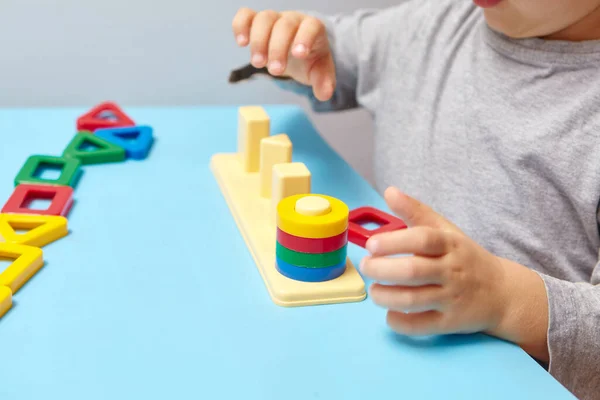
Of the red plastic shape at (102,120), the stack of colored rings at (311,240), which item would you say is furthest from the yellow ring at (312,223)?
the red plastic shape at (102,120)

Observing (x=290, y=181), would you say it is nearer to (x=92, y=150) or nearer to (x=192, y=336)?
(x=192, y=336)

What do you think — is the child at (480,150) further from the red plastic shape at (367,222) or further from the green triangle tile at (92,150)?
the green triangle tile at (92,150)

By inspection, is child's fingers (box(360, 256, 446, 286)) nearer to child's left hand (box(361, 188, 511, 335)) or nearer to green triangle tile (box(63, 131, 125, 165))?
child's left hand (box(361, 188, 511, 335))

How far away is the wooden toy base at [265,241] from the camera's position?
467 mm

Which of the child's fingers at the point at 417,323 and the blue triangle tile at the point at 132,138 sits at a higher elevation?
the blue triangle tile at the point at 132,138

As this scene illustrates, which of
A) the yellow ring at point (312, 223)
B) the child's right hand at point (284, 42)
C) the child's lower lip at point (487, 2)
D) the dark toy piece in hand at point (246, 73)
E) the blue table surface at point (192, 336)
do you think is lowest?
the blue table surface at point (192, 336)

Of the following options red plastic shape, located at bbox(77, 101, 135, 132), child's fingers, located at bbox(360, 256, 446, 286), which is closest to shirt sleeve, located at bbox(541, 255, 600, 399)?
child's fingers, located at bbox(360, 256, 446, 286)

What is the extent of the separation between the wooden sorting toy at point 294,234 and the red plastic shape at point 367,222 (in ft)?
0.13

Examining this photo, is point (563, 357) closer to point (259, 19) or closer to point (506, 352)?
point (506, 352)

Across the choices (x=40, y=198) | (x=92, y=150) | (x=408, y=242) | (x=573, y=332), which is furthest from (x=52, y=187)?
(x=573, y=332)

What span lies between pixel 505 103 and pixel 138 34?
22.2 inches

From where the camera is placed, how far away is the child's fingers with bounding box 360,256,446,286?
1.39ft

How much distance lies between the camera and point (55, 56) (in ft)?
3.16

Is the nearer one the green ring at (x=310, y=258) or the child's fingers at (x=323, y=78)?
the green ring at (x=310, y=258)
